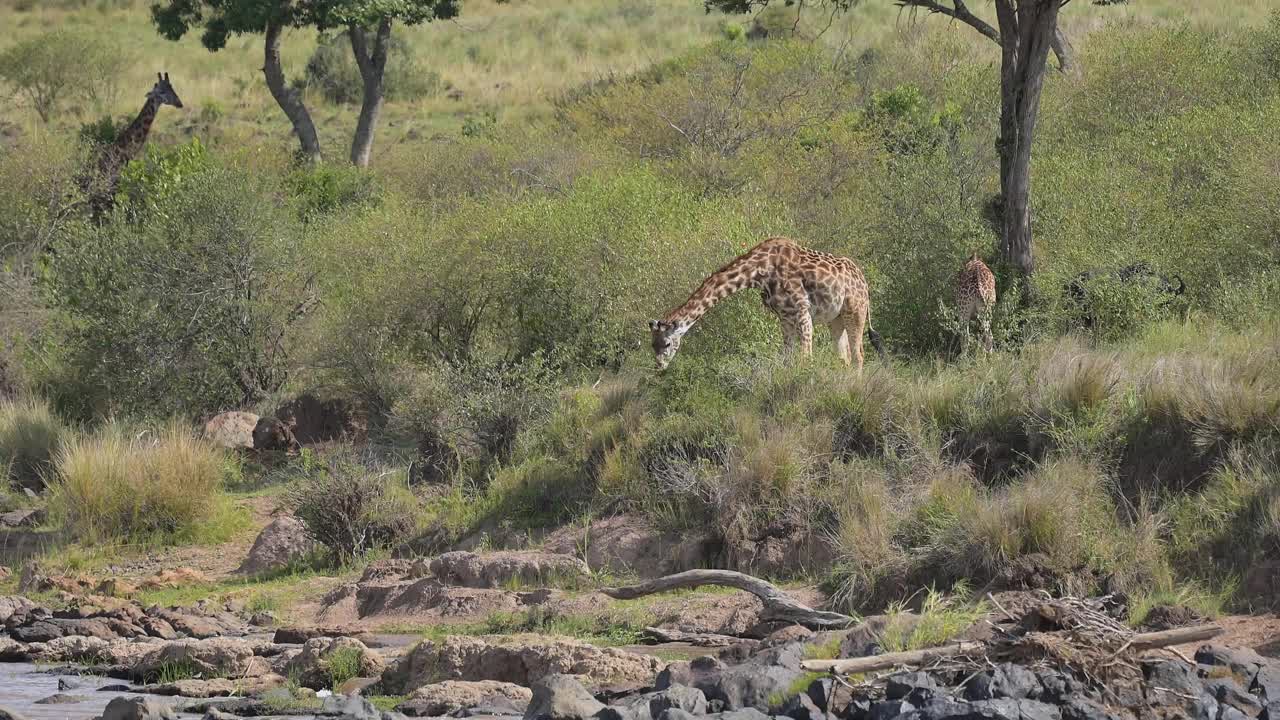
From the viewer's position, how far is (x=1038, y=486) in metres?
12.0

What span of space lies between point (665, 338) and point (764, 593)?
14.4ft

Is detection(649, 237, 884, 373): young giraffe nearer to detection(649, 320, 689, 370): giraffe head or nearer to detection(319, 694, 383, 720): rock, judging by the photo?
detection(649, 320, 689, 370): giraffe head

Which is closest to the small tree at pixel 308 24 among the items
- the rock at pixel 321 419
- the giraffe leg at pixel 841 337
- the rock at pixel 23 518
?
the rock at pixel 321 419

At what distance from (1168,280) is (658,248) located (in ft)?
17.1

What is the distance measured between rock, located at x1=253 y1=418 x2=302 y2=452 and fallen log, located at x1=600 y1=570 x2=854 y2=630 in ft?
26.8

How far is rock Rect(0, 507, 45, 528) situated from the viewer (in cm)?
1705

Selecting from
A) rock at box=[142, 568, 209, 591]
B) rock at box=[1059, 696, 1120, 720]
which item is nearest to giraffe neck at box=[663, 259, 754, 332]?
rock at box=[142, 568, 209, 591]

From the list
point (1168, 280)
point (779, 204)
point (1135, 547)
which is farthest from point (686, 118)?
point (1135, 547)

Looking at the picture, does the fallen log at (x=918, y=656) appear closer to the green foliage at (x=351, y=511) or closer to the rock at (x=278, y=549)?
the green foliage at (x=351, y=511)

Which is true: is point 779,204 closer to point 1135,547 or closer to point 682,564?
point 682,564

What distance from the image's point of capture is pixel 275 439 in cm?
1919

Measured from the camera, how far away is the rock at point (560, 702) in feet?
28.7

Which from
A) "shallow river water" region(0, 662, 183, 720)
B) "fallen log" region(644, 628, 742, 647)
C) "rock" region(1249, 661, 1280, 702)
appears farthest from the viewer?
"fallen log" region(644, 628, 742, 647)

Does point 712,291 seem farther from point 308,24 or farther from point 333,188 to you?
point 308,24
